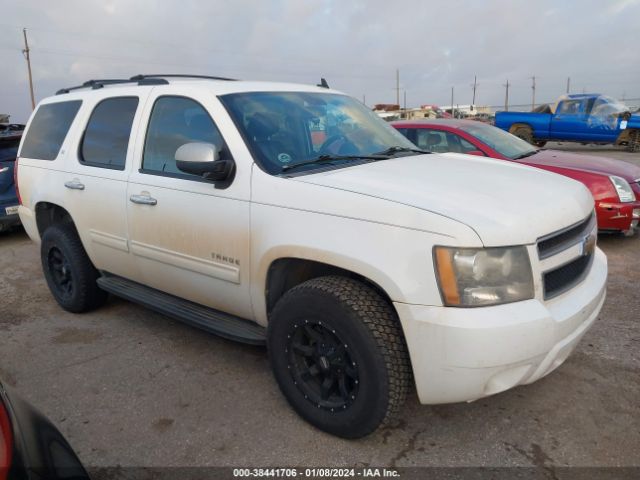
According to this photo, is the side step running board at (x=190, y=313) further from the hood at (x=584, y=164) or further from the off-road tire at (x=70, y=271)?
the hood at (x=584, y=164)

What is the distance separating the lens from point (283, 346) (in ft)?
9.00

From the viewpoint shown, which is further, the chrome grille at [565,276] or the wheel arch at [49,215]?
the wheel arch at [49,215]

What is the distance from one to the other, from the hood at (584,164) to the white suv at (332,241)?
3035 millimetres

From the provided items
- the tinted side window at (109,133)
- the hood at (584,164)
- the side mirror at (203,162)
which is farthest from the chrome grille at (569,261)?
the hood at (584,164)

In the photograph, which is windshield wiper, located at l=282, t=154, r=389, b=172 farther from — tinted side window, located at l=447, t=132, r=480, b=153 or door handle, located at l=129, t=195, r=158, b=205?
tinted side window, located at l=447, t=132, r=480, b=153

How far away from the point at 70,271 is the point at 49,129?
1.25 m

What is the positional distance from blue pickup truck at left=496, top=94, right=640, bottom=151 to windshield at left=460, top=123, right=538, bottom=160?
1108cm

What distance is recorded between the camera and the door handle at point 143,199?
3.37 metres

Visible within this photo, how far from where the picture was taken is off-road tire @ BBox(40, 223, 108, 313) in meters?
4.26

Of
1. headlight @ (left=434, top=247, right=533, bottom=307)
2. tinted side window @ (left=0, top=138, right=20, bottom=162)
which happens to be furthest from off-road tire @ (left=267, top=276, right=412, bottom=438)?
tinted side window @ (left=0, top=138, right=20, bottom=162)

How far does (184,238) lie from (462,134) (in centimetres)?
436

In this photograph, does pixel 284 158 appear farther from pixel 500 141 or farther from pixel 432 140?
pixel 500 141

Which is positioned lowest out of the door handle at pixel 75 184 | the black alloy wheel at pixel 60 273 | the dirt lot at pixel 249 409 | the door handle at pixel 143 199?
the dirt lot at pixel 249 409

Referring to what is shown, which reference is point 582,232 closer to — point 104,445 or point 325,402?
point 325,402
